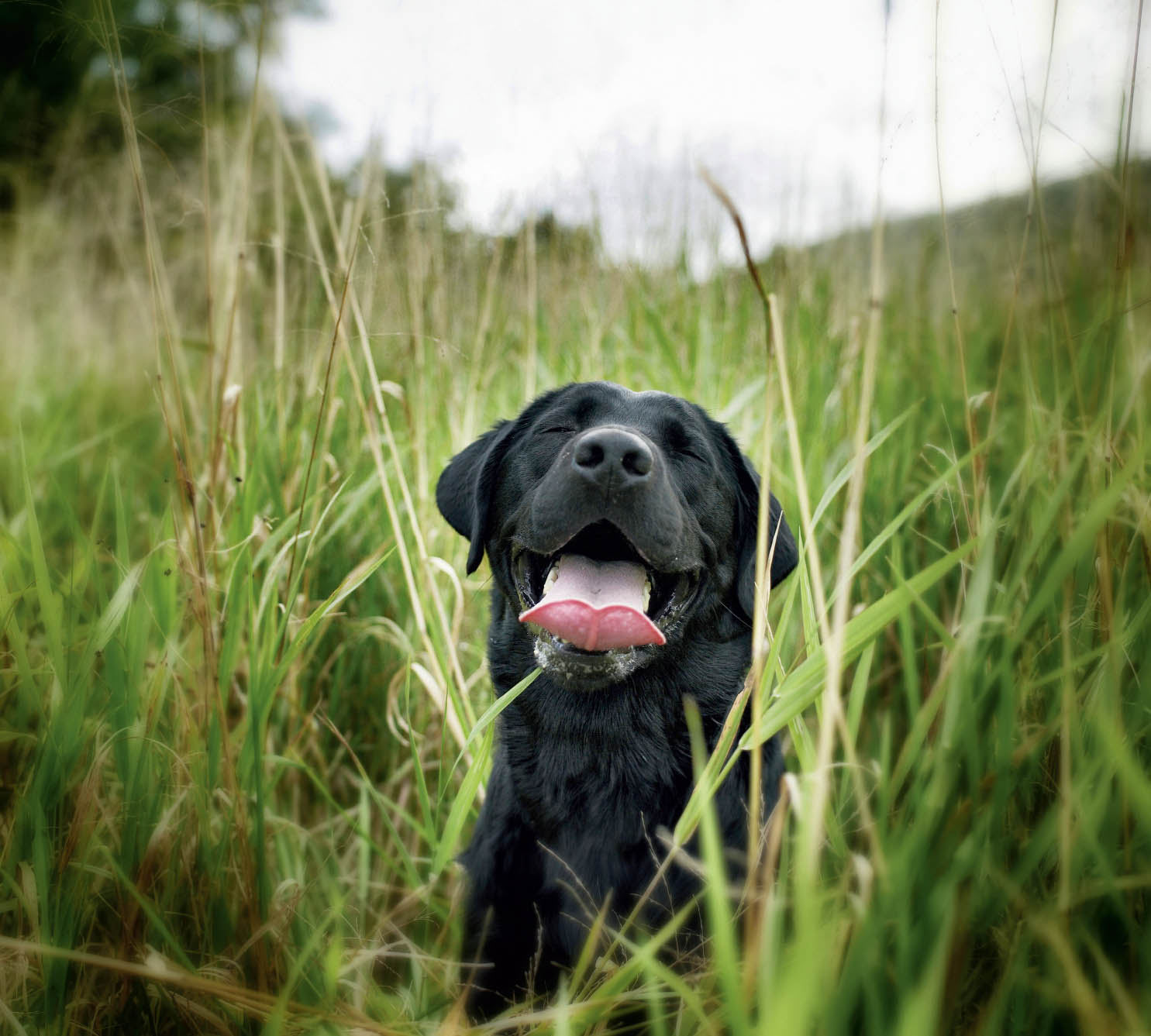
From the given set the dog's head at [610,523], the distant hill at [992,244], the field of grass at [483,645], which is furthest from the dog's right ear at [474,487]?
the distant hill at [992,244]

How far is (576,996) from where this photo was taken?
4.15 feet

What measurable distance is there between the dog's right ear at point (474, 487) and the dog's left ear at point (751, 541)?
0.70 metres

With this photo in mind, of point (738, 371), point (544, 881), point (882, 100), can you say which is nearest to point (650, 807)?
point (544, 881)

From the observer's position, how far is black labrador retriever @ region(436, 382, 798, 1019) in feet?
5.22

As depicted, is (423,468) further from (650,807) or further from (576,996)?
(576,996)

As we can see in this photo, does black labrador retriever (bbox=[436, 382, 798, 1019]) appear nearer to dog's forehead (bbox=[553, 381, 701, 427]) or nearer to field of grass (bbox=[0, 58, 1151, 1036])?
dog's forehead (bbox=[553, 381, 701, 427])

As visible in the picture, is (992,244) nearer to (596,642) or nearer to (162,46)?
(596,642)

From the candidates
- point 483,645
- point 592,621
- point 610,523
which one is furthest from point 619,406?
point 483,645

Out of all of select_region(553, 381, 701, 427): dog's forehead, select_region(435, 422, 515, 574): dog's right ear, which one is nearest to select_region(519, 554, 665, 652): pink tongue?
select_region(435, 422, 515, 574): dog's right ear

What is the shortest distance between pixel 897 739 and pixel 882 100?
1.72m

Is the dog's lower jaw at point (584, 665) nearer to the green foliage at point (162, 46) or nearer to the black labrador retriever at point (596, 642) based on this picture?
the black labrador retriever at point (596, 642)

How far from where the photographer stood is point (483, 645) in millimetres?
2715

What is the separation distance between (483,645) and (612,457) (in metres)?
1.39

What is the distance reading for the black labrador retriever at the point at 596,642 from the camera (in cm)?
159
